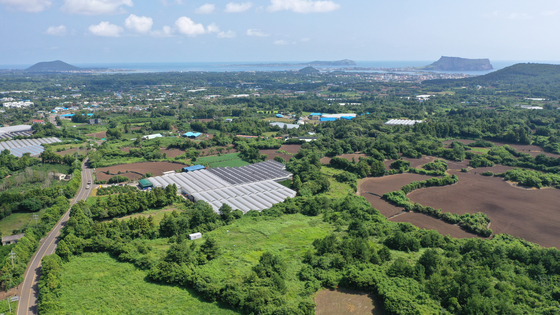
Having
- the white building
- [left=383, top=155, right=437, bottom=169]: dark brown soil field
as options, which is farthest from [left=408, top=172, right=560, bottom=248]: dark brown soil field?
the white building

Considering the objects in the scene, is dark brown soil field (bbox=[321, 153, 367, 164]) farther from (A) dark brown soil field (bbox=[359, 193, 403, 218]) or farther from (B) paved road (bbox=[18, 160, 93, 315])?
(B) paved road (bbox=[18, 160, 93, 315])

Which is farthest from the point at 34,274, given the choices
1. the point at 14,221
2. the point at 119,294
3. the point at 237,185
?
the point at 237,185

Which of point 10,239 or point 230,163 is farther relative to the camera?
point 230,163

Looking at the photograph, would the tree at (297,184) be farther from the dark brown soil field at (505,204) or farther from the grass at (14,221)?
the grass at (14,221)

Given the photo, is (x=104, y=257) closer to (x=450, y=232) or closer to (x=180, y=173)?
(x=180, y=173)

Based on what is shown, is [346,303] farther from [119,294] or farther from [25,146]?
[25,146]

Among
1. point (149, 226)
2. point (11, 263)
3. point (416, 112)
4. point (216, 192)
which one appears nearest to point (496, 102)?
point (416, 112)

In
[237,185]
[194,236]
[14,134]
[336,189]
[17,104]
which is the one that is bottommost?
[336,189]
